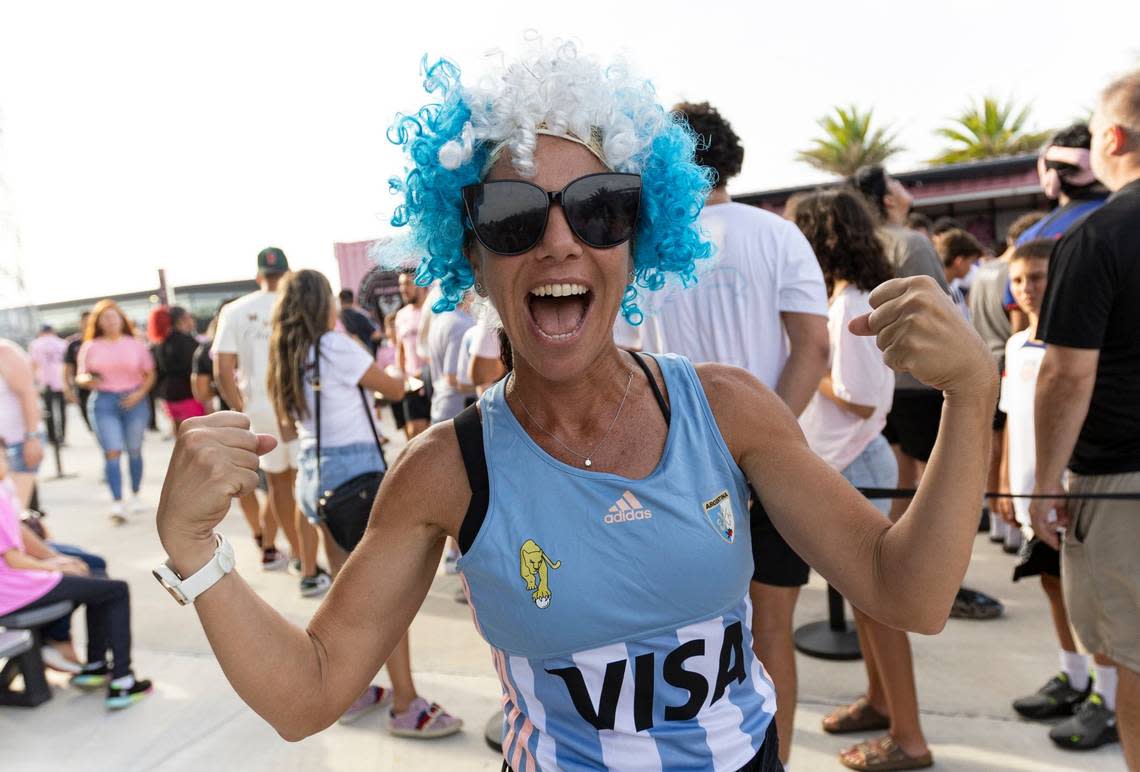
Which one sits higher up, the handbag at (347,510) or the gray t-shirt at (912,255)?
the gray t-shirt at (912,255)

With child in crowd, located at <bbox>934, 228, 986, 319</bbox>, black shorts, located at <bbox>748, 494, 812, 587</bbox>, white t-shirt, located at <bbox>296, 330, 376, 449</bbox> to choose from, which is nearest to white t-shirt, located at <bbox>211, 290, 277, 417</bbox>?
white t-shirt, located at <bbox>296, 330, 376, 449</bbox>

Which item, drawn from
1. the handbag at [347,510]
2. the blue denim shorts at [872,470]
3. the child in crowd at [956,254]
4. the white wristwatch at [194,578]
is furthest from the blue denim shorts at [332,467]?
Answer: the child in crowd at [956,254]

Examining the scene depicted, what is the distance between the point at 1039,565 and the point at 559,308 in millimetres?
2631

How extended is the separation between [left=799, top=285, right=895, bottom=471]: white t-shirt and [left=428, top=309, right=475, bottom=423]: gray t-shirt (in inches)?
106

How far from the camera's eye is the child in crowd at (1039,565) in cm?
316

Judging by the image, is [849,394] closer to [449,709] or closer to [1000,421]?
[449,709]

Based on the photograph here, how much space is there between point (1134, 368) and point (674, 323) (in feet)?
4.82

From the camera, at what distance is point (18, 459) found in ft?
19.4

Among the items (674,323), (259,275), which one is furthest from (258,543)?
(674,323)

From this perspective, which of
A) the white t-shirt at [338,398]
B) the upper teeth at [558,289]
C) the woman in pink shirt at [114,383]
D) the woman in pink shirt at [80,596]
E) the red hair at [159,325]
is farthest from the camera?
the red hair at [159,325]

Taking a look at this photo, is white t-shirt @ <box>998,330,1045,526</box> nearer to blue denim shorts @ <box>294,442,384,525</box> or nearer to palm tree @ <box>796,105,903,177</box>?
blue denim shorts @ <box>294,442,384,525</box>

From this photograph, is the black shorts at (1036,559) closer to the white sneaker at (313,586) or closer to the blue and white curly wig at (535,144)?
the blue and white curly wig at (535,144)

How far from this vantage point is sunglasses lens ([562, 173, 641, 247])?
59.2 inches

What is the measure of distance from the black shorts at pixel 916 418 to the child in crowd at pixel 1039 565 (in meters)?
0.77
